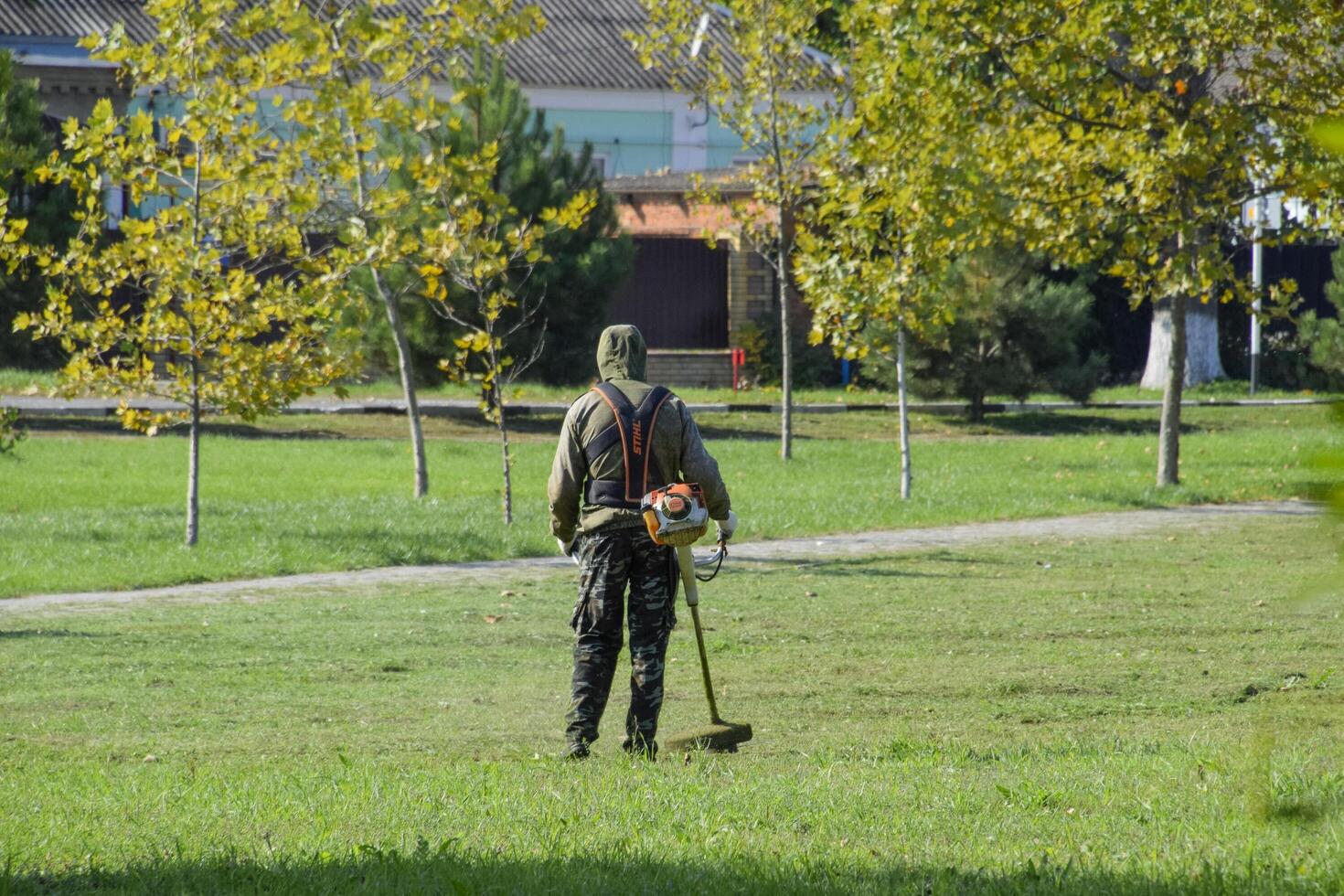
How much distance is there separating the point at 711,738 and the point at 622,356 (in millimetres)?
1605

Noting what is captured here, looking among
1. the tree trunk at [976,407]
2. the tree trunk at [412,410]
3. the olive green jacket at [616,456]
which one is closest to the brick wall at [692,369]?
the tree trunk at [976,407]

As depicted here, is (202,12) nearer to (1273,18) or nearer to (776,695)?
(776,695)

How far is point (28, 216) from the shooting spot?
2831cm

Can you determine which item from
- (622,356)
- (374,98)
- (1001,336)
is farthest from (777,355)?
(622,356)

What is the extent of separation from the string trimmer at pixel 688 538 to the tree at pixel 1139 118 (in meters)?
9.95

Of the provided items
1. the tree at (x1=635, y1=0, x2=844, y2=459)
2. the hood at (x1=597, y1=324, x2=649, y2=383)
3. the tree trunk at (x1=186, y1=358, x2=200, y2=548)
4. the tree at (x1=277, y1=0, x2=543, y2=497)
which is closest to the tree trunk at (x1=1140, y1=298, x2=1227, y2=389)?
the tree at (x1=635, y1=0, x2=844, y2=459)

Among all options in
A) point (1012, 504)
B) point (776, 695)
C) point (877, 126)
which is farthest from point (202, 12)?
point (1012, 504)

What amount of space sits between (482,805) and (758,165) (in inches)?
695

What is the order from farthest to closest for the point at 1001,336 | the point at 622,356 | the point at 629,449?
1. the point at 1001,336
2. the point at 622,356
3. the point at 629,449

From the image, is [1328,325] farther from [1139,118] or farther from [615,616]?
[615,616]

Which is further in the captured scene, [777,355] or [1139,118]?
[777,355]

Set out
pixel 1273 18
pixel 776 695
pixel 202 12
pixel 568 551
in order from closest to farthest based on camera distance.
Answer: pixel 568 551 → pixel 776 695 → pixel 202 12 → pixel 1273 18

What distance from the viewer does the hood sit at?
7062 millimetres

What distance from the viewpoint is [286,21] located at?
13.4 metres
